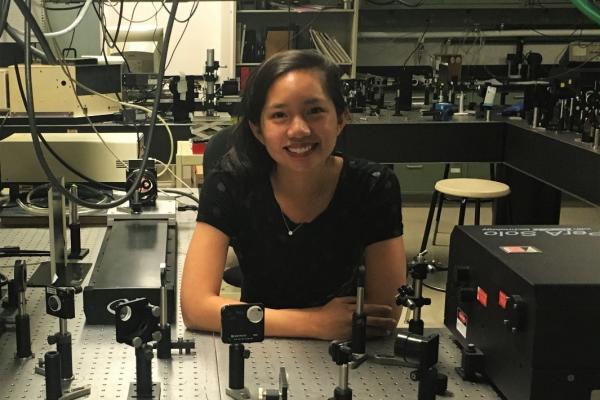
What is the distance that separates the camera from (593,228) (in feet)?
4.25

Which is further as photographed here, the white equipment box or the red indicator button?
the white equipment box

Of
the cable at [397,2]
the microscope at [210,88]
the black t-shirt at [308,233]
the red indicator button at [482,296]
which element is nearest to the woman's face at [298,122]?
the black t-shirt at [308,233]

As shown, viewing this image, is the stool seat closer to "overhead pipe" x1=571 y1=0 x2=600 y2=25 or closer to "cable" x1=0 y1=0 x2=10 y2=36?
"overhead pipe" x1=571 y1=0 x2=600 y2=25

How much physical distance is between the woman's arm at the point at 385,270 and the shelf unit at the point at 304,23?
12.5 ft

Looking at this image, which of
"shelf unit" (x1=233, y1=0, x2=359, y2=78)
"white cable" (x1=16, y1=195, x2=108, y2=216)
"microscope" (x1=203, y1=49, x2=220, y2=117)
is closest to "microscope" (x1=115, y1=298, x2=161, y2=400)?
"white cable" (x1=16, y1=195, x2=108, y2=216)

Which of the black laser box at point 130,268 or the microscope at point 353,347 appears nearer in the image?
the microscope at point 353,347

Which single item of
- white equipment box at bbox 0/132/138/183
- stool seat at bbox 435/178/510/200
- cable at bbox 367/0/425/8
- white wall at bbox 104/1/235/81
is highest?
cable at bbox 367/0/425/8

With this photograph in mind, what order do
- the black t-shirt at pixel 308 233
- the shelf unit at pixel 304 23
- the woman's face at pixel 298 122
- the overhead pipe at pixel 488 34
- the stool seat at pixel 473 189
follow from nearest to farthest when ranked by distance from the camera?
the woman's face at pixel 298 122 < the black t-shirt at pixel 308 233 < the stool seat at pixel 473 189 < the shelf unit at pixel 304 23 < the overhead pipe at pixel 488 34

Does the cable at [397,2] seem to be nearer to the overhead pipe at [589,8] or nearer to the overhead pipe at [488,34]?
the overhead pipe at [488,34]

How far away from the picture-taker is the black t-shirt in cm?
159

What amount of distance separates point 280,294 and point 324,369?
1.47 feet

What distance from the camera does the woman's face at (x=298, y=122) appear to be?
1428mm

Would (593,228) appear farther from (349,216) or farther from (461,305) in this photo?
(349,216)

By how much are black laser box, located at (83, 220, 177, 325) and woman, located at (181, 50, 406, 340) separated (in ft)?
0.26
